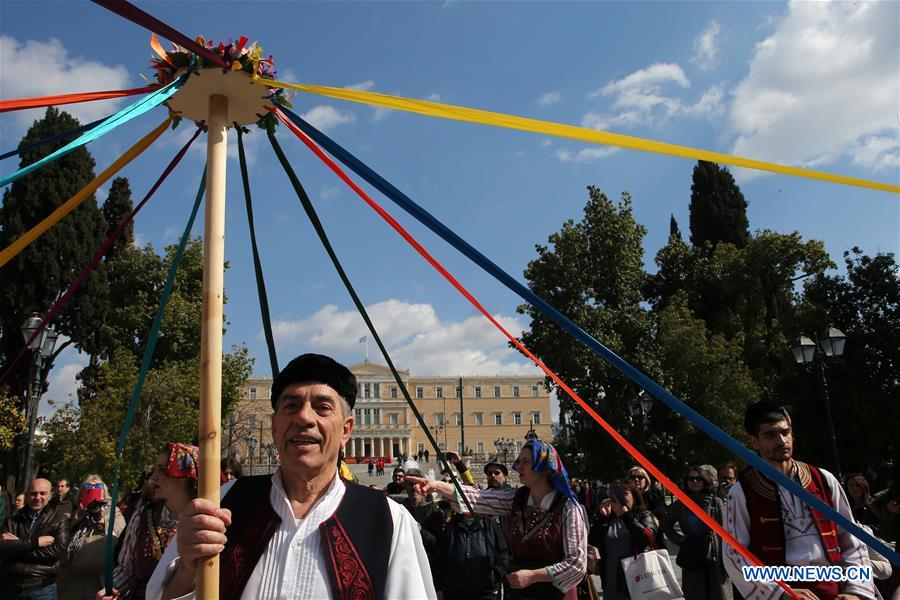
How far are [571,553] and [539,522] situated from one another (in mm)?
294

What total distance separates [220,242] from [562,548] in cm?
304

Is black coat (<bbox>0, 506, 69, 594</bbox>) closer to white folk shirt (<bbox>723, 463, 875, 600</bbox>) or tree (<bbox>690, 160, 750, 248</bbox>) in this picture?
white folk shirt (<bbox>723, 463, 875, 600</bbox>)

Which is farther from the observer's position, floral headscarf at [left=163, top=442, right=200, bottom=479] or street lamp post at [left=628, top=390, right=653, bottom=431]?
street lamp post at [left=628, top=390, right=653, bottom=431]

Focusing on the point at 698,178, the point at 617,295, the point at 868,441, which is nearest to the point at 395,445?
the point at 698,178

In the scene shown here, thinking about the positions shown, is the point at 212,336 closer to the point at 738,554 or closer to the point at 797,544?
the point at 738,554

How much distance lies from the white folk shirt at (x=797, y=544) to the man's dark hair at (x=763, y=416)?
0.93ft

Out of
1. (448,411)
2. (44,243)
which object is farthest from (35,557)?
(448,411)

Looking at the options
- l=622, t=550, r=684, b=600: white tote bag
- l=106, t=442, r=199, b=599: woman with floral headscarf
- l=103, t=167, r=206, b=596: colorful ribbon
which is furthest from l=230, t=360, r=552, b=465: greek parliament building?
l=103, t=167, r=206, b=596: colorful ribbon

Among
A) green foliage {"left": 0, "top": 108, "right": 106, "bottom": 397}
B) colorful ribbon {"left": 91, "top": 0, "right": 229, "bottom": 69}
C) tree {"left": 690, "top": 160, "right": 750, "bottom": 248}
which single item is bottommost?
colorful ribbon {"left": 91, "top": 0, "right": 229, "bottom": 69}

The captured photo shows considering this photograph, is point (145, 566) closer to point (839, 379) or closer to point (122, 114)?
point (122, 114)

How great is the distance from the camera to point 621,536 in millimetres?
6520

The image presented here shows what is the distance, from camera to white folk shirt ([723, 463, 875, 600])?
11.0ft

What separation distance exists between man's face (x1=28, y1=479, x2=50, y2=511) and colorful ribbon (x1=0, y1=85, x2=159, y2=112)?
16.0 ft

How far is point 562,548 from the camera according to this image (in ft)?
14.2
